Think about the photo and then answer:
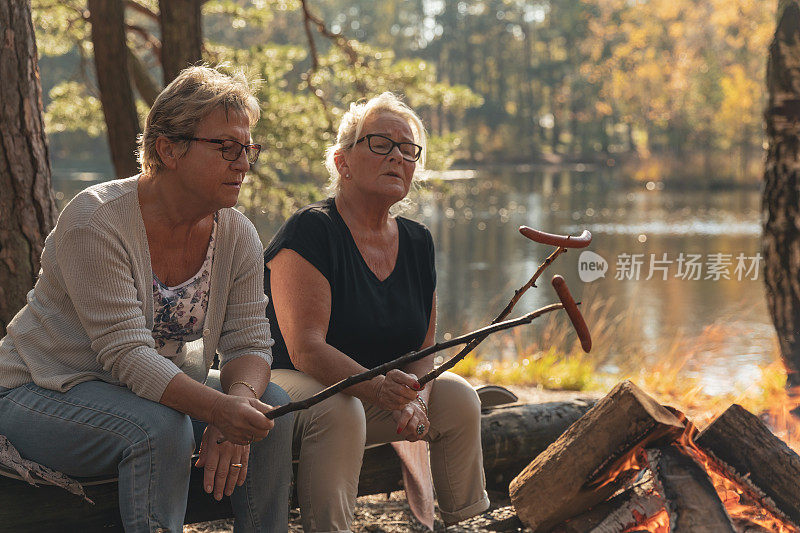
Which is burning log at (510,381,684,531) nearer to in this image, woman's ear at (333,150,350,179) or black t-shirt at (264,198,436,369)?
black t-shirt at (264,198,436,369)

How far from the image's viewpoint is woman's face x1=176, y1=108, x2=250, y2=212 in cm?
202

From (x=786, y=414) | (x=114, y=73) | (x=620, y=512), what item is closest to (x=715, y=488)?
(x=620, y=512)

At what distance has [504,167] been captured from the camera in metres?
45.7

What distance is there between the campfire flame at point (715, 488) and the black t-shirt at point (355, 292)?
2.31ft

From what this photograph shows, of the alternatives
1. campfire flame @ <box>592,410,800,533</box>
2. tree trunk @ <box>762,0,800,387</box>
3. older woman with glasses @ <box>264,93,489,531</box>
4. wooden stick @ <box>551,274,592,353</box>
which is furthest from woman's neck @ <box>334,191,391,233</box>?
tree trunk @ <box>762,0,800,387</box>

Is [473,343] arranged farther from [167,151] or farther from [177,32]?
[177,32]

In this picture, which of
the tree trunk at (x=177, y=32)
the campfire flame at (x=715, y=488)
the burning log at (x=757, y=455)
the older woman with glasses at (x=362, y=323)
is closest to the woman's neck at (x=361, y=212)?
the older woman with glasses at (x=362, y=323)

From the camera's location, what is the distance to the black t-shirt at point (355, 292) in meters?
2.46

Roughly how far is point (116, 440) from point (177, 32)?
3925mm

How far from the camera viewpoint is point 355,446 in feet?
7.31

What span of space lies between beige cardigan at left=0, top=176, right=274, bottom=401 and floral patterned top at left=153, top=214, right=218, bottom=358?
0.02 metres

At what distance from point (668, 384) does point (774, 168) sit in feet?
5.61

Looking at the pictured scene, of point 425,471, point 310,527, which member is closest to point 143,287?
point 310,527

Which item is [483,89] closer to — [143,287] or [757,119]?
[757,119]
